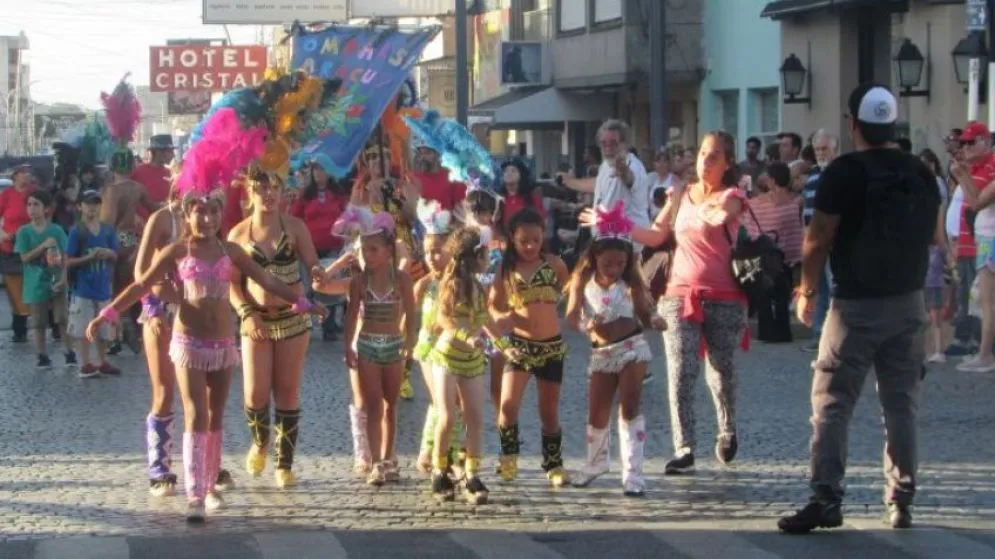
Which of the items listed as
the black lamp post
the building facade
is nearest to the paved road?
the black lamp post

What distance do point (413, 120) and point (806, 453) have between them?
133 inches

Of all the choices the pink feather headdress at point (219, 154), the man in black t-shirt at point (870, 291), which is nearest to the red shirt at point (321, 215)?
the pink feather headdress at point (219, 154)

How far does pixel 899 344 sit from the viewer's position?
8.22m

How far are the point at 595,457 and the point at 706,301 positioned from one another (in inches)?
41.6

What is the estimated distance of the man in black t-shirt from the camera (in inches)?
319

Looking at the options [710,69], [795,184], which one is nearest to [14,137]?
[710,69]

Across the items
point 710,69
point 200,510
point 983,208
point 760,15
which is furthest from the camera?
point 710,69

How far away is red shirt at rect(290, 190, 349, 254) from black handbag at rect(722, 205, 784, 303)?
7.37m

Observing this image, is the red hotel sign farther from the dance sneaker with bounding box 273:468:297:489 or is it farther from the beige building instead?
the dance sneaker with bounding box 273:468:297:489

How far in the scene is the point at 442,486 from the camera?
9.23m

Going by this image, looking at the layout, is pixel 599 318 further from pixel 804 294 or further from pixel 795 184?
pixel 795 184

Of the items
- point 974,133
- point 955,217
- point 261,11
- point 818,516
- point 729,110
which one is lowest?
point 818,516

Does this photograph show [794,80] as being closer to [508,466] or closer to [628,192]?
[628,192]

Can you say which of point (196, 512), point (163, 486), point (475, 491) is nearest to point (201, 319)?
point (196, 512)
